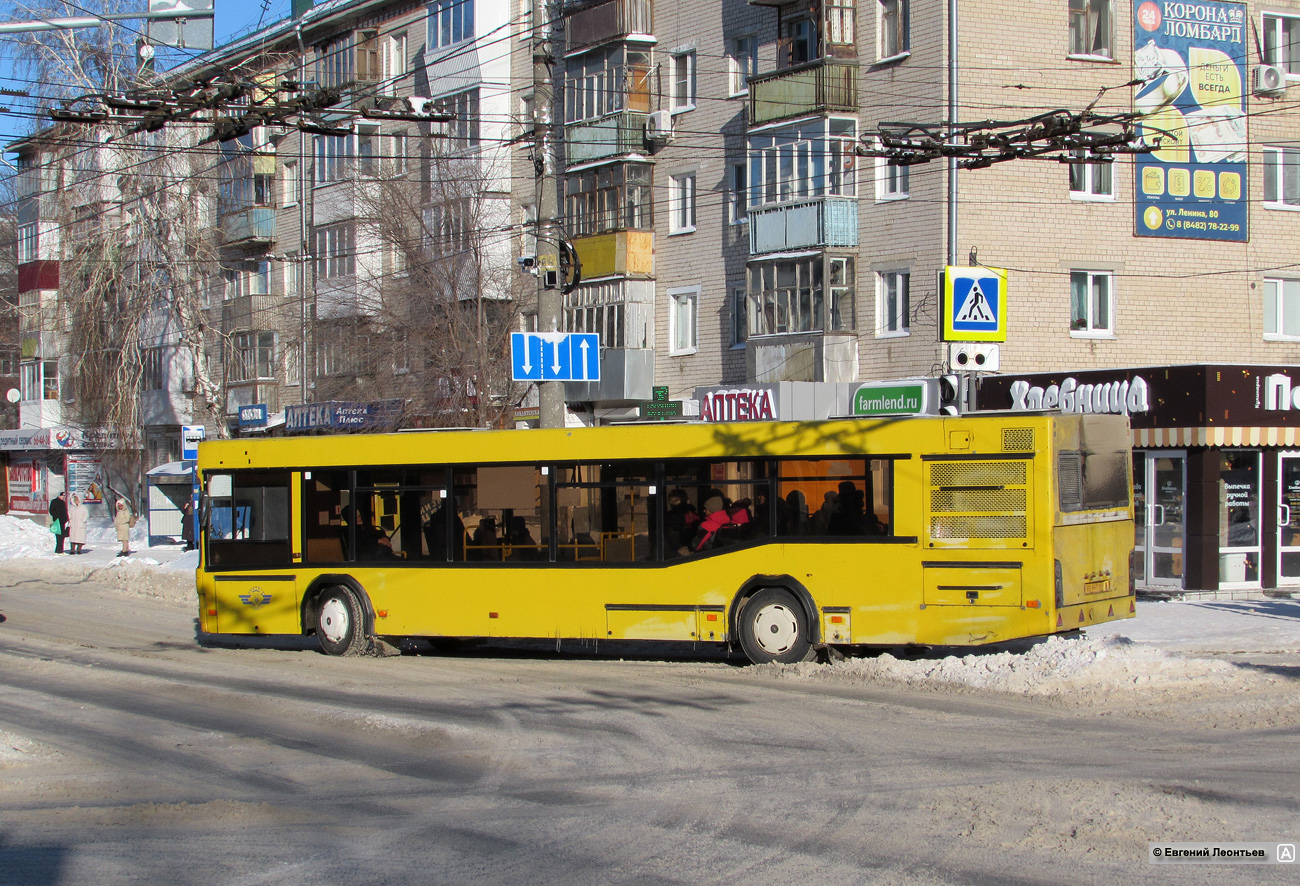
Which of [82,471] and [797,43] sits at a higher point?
[797,43]

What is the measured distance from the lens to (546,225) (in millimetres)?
17000

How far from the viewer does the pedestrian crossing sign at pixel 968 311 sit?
16.3m

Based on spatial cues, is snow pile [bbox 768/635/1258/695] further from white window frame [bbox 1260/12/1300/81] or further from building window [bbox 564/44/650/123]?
building window [bbox 564/44/650/123]

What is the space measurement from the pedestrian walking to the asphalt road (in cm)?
2193

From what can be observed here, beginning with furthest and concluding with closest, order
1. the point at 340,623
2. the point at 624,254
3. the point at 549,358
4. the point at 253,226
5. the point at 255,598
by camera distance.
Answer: the point at 253,226
the point at 624,254
the point at 549,358
the point at 255,598
the point at 340,623

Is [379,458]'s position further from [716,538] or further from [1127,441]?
[1127,441]

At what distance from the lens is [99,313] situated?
40.2 metres

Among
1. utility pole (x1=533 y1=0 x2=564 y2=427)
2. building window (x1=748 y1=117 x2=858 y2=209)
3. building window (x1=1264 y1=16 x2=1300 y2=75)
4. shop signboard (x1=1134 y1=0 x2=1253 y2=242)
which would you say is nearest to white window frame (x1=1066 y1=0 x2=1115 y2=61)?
shop signboard (x1=1134 y1=0 x2=1253 y2=242)

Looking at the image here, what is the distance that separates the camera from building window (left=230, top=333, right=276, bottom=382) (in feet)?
152

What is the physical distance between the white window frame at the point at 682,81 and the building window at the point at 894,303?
7841mm

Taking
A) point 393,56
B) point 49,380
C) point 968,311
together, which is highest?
point 393,56

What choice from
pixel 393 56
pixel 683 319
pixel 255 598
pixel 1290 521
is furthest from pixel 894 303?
pixel 393 56

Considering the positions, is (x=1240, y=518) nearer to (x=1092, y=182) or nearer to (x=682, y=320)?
(x=1092, y=182)

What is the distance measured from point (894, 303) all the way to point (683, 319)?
22.9ft
